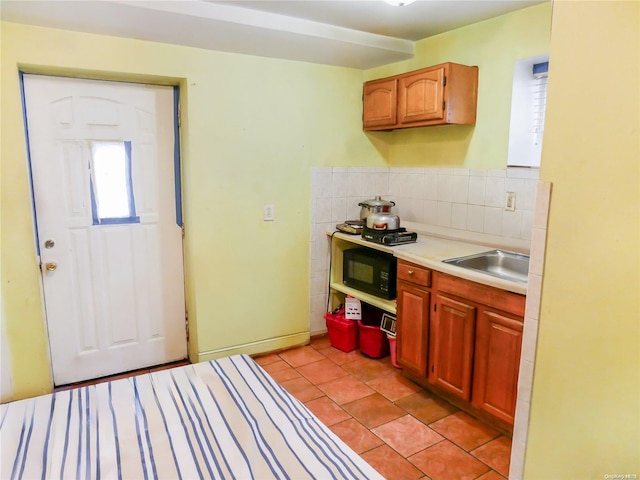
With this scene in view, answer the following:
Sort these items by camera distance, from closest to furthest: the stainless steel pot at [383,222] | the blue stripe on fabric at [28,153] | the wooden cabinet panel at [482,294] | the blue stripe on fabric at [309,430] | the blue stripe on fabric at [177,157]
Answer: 1. the blue stripe on fabric at [309,430]
2. the wooden cabinet panel at [482,294]
3. the blue stripe on fabric at [28,153]
4. the blue stripe on fabric at [177,157]
5. the stainless steel pot at [383,222]

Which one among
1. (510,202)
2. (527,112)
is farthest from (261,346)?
(527,112)

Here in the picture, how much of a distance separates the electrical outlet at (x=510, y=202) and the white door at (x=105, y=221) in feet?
7.42

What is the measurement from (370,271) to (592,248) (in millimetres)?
2010

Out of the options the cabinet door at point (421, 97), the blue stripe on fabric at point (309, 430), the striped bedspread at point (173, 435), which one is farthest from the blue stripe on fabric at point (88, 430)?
the cabinet door at point (421, 97)

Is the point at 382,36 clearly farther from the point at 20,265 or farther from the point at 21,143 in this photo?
the point at 20,265

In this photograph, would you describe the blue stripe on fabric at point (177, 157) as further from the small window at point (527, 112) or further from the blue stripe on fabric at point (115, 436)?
the small window at point (527, 112)

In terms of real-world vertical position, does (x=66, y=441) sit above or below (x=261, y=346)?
above

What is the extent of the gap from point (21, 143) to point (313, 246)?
206cm

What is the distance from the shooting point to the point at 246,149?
3.14 meters

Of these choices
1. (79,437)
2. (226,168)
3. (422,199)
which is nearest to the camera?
(79,437)

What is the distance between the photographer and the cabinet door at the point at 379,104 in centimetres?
323

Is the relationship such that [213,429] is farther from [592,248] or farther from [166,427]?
[592,248]

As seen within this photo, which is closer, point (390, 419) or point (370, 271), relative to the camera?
point (390, 419)

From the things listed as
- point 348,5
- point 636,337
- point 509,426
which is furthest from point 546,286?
point 348,5
